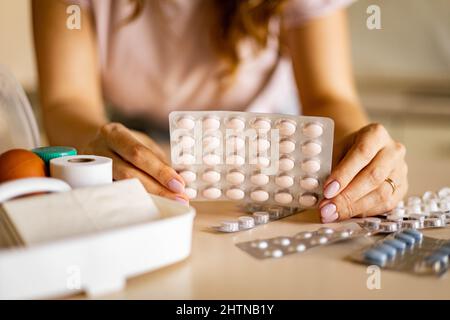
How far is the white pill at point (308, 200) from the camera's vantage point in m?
0.59

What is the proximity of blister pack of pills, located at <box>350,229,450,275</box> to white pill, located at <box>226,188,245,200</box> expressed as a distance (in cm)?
14

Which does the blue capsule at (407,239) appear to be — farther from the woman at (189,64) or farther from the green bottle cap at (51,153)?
the green bottle cap at (51,153)

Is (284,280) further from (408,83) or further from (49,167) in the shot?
(408,83)

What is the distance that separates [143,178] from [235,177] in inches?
3.6

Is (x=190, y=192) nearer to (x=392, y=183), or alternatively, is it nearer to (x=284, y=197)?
(x=284, y=197)

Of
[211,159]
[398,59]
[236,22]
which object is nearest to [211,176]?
[211,159]

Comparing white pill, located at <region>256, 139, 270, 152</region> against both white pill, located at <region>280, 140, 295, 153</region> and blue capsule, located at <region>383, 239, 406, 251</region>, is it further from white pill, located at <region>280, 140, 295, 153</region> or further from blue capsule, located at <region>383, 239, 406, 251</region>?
blue capsule, located at <region>383, 239, 406, 251</region>

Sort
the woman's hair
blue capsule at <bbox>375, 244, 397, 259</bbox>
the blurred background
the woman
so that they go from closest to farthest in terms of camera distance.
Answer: blue capsule at <bbox>375, 244, 397, 259</bbox>
the woman
the woman's hair
the blurred background

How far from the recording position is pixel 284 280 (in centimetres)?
45

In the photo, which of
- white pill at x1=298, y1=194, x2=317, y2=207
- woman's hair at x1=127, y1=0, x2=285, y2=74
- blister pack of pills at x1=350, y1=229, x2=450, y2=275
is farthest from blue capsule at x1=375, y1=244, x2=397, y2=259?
woman's hair at x1=127, y1=0, x2=285, y2=74

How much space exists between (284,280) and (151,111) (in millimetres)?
714

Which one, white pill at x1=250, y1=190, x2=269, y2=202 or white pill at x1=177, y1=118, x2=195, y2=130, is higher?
white pill at x1=177, y1=118, x2=195, y2=130

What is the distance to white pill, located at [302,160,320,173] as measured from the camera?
0.57 meters
